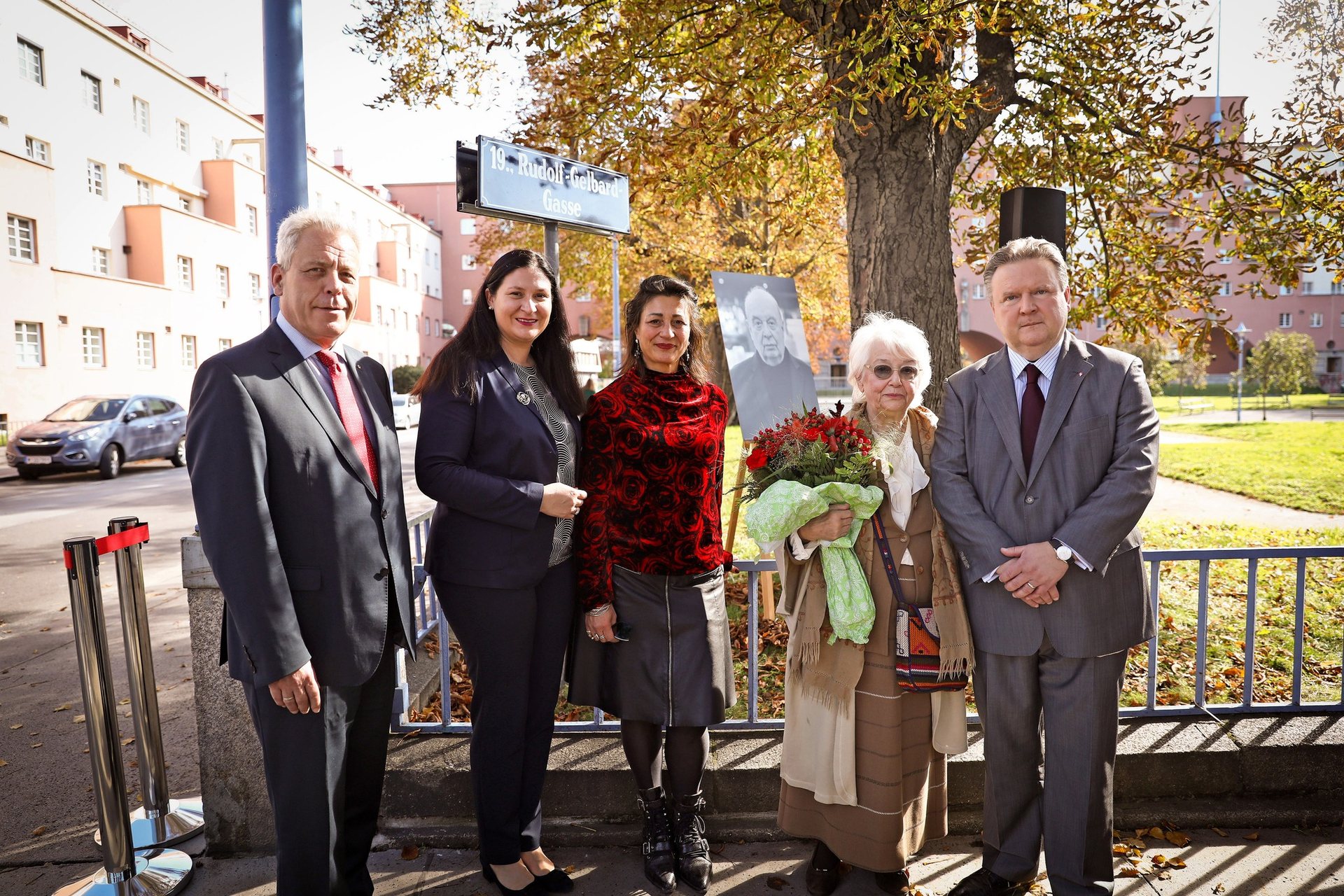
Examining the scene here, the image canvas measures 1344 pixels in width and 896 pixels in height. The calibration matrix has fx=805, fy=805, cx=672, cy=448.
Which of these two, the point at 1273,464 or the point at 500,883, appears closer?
the point at 500,883

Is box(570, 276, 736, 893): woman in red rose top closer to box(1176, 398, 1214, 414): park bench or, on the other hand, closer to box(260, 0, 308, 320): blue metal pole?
box(260, 0, 308, 320): blue metal pole

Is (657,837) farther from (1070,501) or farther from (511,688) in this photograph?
(1070,501)

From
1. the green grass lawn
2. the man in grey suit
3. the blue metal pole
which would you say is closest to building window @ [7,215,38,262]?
the blue metal pole

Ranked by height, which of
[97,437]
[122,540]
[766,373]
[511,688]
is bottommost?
[511,688]

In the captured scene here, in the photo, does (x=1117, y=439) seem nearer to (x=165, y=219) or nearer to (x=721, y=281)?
(x=721, y=281)

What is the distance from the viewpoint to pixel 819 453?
2695mm

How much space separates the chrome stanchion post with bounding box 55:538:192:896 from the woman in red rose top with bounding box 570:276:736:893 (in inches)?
64.7

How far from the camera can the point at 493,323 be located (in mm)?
2879

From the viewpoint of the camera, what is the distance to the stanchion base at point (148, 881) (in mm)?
2904

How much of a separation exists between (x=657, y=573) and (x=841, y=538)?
0.67 metres

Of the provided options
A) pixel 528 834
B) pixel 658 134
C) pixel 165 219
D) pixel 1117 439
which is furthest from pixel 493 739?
pixel 165 219

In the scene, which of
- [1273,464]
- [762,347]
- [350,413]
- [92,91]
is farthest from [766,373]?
[92,91]

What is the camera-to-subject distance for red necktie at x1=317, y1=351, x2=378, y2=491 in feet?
8.09

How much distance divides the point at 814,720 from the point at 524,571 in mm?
1161
